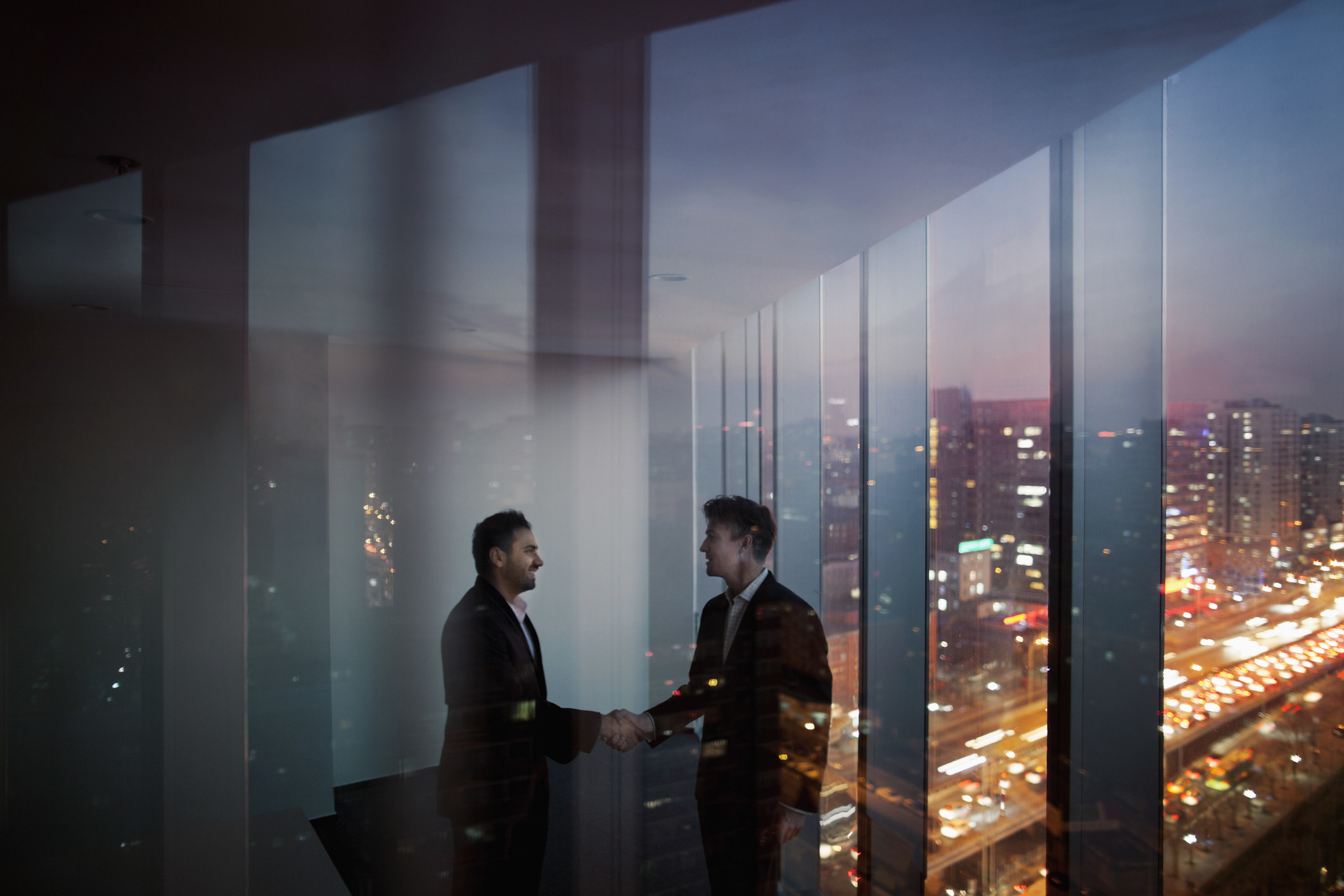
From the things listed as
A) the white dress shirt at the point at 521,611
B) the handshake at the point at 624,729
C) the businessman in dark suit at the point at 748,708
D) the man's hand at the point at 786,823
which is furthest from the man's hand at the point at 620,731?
the man's hand at the point at 786,823

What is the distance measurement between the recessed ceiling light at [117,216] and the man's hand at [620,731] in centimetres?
109

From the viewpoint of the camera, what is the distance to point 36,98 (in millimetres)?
730

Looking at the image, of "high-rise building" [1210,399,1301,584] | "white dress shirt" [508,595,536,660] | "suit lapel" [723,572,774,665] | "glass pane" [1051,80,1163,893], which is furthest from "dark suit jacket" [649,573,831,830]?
"high-rise building" [1210,399,1301,584]

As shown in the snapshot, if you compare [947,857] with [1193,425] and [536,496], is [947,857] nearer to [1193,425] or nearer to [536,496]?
[1193,425]

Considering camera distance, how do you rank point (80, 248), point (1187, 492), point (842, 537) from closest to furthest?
point (80, 248), point (1187, 492), point (842, 537)

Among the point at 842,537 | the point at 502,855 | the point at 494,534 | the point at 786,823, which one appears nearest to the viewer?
the point at 494,534

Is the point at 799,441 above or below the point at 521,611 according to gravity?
above

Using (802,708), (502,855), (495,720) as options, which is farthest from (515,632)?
(802,708)

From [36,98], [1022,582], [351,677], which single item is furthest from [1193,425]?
[36,98]

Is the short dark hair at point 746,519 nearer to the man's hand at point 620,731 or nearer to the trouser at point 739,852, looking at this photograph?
the man's hand at point 620,731

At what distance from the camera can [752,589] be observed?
1293 mm

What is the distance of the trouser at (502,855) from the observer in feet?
3.22

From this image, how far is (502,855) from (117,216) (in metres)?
1.21

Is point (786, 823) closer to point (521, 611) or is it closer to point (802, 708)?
point (802, 708)
